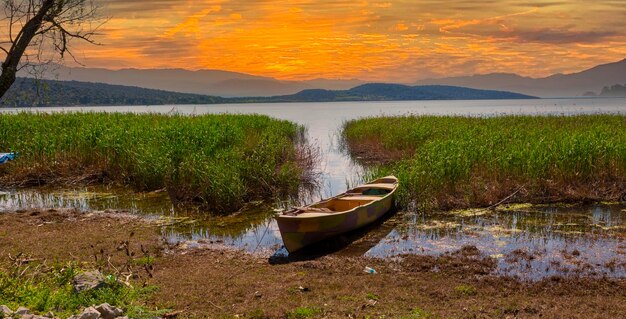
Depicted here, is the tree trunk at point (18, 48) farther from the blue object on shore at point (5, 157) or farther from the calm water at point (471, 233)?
the blue object on shore at point (5, 157)

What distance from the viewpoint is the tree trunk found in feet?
34.5

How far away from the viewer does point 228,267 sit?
29.1ft

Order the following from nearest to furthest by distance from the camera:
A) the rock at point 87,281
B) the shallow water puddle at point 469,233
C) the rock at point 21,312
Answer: the rock at point 21,312 < the rock at point 87,281 < the shallow water puddle at point 469,233

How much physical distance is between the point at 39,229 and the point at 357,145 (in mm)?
19961

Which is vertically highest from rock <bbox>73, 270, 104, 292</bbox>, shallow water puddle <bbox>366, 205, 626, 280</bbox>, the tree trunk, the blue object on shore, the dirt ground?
the tree trunk

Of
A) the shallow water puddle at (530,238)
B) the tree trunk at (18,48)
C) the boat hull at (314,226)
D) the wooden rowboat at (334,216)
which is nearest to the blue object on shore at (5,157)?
the tree trunk at (18,48)

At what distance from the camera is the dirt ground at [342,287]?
6711 mm

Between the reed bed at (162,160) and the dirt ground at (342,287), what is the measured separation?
384 centimetres

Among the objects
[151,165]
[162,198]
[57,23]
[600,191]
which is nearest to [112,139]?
Result: [151,165]

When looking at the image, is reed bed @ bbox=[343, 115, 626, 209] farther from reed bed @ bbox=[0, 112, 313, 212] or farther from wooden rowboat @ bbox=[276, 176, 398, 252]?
reed bed @ bbox=[0, 112, 313, 212]

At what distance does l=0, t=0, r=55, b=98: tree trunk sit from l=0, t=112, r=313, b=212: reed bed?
5.03 metres

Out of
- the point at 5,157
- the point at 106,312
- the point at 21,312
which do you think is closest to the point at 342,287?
the point at 106,312

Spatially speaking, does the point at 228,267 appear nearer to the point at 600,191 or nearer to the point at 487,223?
the point at 487,223

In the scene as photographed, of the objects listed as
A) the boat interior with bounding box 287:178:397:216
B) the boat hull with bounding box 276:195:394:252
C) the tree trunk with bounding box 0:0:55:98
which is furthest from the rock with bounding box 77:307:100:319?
the tree trunk with bounding box 0:0:55:98
